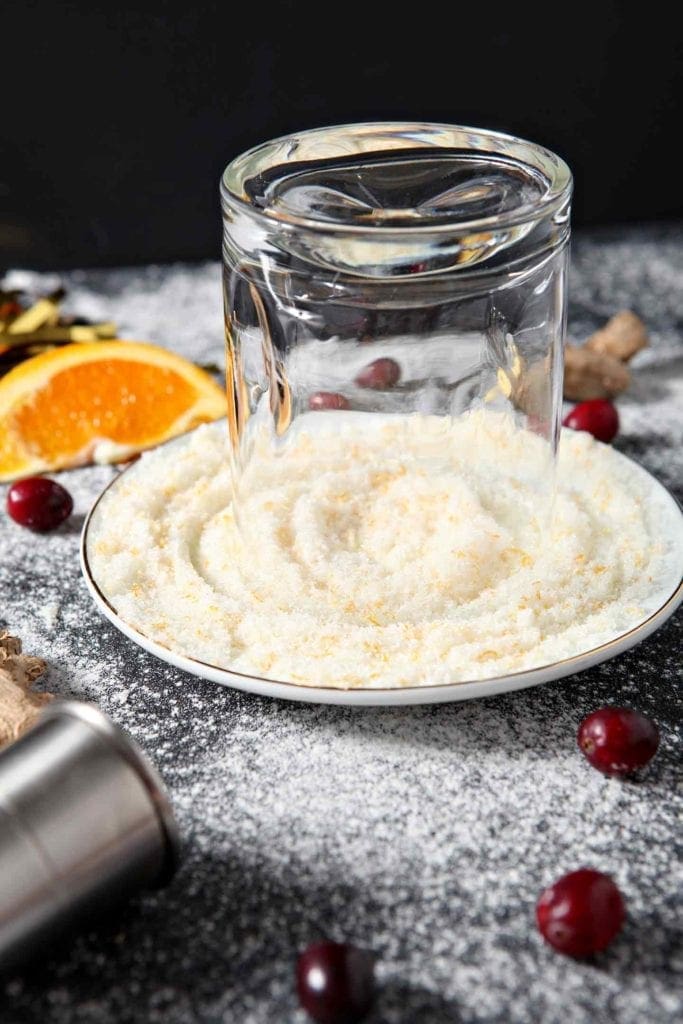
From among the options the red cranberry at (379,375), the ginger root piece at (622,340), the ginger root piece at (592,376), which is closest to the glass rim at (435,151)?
the red cranberry at (379,375)

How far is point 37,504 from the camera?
4.62 feet

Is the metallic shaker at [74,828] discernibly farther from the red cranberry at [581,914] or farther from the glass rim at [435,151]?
the glass rim at [435,151]

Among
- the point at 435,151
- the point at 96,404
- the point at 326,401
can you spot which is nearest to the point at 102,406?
the point at 96,404

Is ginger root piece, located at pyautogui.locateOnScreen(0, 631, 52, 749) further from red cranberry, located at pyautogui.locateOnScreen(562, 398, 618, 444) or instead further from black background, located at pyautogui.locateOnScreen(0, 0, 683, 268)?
black background, located at pyautogui.locateOnScreen(0, 0, 683, 268)

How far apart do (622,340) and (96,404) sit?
0.84 m

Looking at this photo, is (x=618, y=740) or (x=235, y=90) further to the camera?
(x=235, y=90)

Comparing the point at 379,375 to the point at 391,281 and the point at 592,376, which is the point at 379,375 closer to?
the point at 391,281

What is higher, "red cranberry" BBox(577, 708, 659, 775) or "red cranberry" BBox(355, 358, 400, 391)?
"red cranberry" BBox(355, 358, 400, 391)

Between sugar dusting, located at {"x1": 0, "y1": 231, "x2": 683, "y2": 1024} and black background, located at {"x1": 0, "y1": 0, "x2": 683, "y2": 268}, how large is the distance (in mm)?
1249

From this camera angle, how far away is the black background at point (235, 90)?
6.91 feet

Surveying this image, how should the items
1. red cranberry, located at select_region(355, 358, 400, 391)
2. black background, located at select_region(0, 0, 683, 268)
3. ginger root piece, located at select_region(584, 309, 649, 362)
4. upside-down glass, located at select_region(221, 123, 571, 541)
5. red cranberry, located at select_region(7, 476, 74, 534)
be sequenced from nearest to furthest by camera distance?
upside-down glass, located at select_region(221, 123, 571, 541) < red cranberry, located at select_region(355, 358, 400, 391) < red cranberry, located at select_region(7, 476, 74, 534) < ginger root piece, located at select_region(584, 309, 649, 362) < black background, located at select_region(0, 0, 683, 268)

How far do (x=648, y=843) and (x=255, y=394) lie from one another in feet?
1.99

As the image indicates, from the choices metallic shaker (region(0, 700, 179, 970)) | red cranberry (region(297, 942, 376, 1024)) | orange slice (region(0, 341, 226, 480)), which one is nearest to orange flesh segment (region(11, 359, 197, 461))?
orange slice (region(0, 341, 226, 480))

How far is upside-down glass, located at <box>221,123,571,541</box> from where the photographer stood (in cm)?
106
